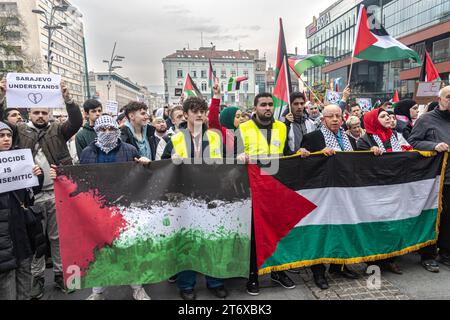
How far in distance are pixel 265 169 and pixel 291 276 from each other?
1.33m

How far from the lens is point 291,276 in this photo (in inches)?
147

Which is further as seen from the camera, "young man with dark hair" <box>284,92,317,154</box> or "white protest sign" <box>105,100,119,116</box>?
"white protest sign" <box>105,100,119,116</box>

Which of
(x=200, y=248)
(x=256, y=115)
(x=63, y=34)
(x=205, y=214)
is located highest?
(x=63, y=34)

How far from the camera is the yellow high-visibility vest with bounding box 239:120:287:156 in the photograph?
3570mm

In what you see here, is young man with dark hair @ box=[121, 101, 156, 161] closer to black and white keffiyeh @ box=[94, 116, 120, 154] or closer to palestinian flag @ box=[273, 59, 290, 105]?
black and white keffiyeh @ box=[94, 116, 120, 154]

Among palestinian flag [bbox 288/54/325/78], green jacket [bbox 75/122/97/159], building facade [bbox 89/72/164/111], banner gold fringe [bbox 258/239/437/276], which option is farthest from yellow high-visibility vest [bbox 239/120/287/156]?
building facade [bbox 89/72/164/111]

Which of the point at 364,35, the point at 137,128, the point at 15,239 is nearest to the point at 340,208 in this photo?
the point at 137,128

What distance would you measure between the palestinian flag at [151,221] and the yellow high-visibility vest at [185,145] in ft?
0.56

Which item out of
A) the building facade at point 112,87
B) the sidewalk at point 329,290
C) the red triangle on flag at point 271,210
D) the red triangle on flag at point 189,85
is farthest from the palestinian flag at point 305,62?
the building facade at point 112,87

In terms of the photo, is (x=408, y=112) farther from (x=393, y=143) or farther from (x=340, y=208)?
(x=340, y=208)

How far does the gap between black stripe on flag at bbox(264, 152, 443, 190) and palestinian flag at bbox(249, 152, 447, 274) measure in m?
0.01

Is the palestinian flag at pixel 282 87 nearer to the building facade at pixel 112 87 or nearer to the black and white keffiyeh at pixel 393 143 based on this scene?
the black and white keffiyeh at pixel 393 143
